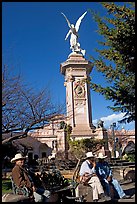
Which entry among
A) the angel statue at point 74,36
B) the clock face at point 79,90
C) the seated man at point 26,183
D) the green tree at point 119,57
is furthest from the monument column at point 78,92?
the seated man at point 26,183

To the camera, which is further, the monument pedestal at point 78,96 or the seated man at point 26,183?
the monument pedestal at point 78,96

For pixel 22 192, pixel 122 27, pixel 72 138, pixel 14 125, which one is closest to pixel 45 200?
pixel 22 192

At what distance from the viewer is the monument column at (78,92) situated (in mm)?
32406

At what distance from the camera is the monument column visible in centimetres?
3241

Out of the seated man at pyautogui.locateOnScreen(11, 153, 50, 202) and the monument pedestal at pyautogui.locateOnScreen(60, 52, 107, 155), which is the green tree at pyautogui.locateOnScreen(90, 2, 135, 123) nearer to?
the seated man at pyautogui.locateOnScreen(11, 153, 50, 202)

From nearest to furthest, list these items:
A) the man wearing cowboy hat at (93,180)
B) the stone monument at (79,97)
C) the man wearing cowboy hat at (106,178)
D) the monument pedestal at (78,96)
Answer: the man wearing cowboy hat at (93,180), the man wearing cowboy hat at (106,178), the stone monument at (79,97), the monument pedestal at (78,96)

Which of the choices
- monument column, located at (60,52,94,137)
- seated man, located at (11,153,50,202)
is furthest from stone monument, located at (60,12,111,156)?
seated man, located at (11,153,50,202)

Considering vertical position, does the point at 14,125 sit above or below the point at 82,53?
below

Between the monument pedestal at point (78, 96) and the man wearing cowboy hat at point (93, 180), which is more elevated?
the monument pedestal at point (78, 96)

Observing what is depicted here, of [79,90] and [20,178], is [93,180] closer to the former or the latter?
[20,178]

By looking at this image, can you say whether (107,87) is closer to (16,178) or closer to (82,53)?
(16,178)

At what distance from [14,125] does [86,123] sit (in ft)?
75.1

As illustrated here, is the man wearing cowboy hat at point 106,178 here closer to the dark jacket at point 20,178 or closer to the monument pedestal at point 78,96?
the dark jacket at point 20,178

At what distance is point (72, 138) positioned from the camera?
102ft
